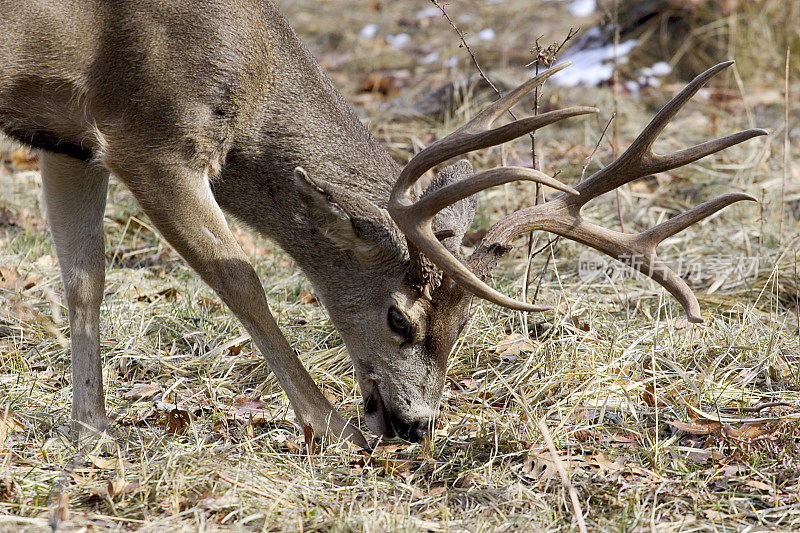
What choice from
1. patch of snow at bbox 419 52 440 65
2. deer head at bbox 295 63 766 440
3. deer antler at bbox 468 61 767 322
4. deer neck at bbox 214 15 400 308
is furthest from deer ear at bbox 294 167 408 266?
patch of snow at bbox 419 52 440 65

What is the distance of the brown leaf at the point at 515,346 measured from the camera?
17.4ft

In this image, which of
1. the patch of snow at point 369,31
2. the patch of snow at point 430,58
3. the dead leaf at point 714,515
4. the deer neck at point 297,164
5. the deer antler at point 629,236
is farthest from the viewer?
the patch of snow at point 369,31

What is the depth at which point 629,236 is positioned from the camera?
14.5 feet

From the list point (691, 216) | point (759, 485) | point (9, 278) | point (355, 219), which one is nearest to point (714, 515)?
point (759, 485)

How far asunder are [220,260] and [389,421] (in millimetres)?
1071

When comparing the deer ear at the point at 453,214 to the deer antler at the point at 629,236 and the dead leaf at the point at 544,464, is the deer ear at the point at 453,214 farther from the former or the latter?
the dead leaf at the point at 544,464

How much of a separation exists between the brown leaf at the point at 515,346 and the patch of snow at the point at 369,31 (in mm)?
9378

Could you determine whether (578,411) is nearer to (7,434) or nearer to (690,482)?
(690,482)

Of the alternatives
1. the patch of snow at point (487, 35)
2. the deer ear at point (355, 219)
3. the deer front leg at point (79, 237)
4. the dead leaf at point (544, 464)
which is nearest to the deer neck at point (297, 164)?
the deer ear at point (355, 219)

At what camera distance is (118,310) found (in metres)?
5.84

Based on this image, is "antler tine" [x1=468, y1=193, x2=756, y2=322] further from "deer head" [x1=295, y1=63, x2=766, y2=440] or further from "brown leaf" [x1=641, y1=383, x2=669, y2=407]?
"brown leaf" [x1=641, y1=383, x2=669, y2=407]

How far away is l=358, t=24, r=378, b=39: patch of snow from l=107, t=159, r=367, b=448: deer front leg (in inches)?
395

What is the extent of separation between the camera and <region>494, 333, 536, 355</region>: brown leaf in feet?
17.4

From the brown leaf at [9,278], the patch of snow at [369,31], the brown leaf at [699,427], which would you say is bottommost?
the brown leaf at [9,278]
